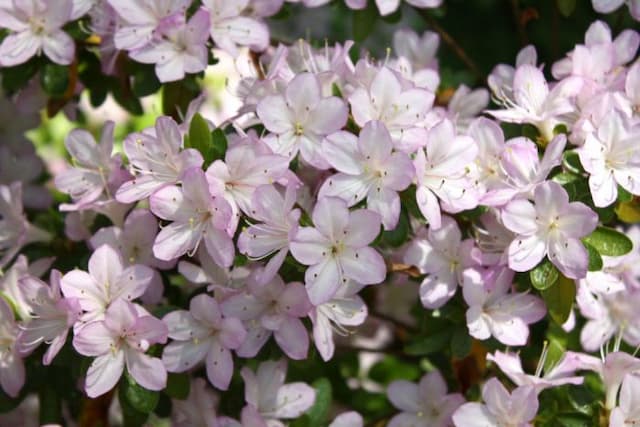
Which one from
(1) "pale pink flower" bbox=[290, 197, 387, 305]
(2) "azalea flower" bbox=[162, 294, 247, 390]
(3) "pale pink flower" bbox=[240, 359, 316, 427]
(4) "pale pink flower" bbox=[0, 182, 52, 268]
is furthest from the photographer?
(4) "pale pink flower" bbox=[0, 182, 52, 268]

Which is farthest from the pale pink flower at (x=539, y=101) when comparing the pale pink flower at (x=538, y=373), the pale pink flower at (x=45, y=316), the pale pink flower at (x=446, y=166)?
the pale pink flower at (x=45, y=316)

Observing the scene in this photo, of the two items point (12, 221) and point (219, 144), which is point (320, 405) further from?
point (12, 221)

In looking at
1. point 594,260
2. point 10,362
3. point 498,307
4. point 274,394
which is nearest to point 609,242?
point 594,260

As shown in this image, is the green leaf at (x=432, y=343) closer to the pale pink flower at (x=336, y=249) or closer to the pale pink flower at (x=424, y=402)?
the pale pink flower at (x=424, y=402)

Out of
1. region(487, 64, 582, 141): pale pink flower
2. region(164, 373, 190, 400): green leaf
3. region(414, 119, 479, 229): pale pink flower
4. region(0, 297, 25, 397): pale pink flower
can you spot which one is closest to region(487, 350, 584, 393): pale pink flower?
region(414, 119, 479, 229): pale pink flower

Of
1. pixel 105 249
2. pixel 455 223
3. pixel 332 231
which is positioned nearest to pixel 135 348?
pixel 105 249

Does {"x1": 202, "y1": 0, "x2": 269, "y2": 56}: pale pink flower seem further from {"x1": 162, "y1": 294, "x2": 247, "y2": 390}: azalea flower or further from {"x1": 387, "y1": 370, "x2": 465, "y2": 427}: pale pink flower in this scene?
{"x1": 387, "y1": 370, "x2": 465, "y2": 427}: pale pink flower
